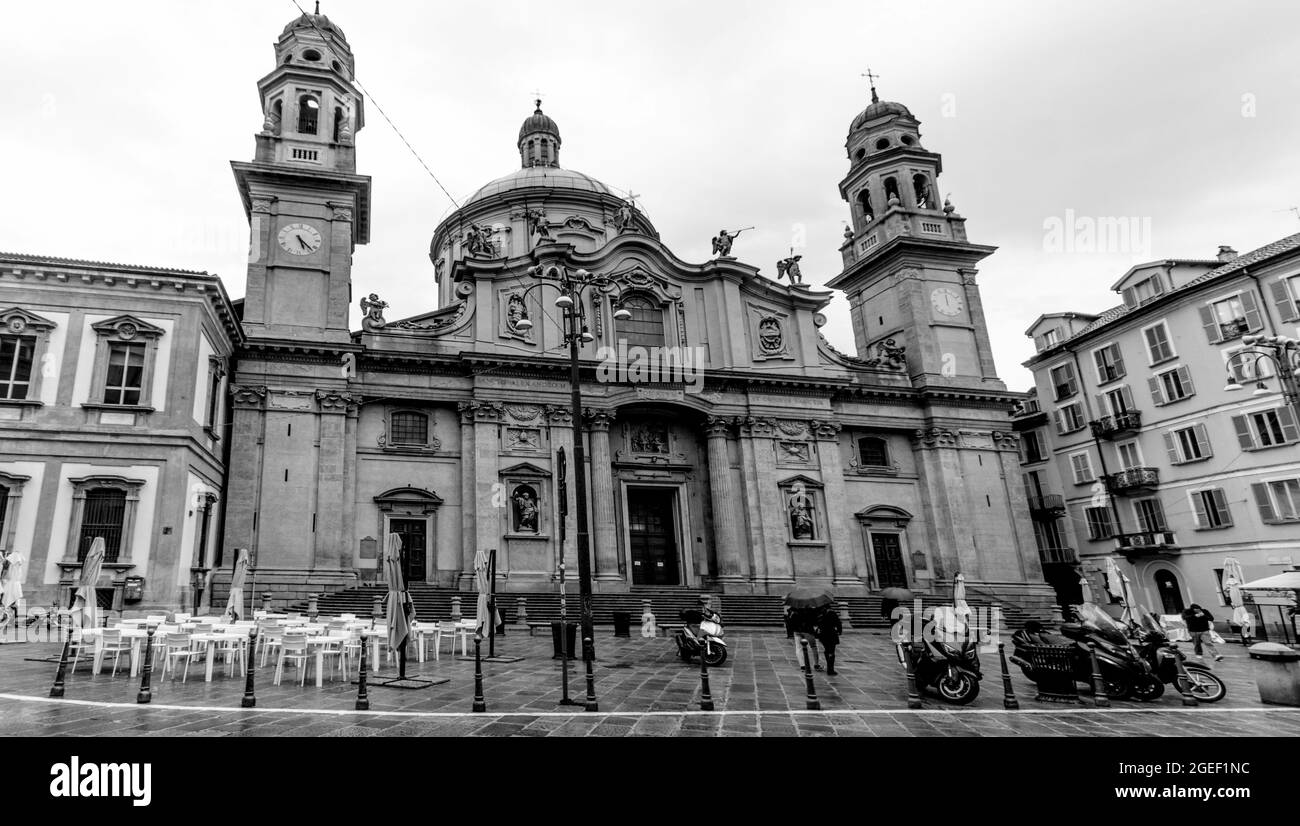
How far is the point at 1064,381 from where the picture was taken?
35656 millimetres

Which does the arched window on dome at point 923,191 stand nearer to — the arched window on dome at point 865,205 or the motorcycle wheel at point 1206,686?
the arched window on dome at point 865,205

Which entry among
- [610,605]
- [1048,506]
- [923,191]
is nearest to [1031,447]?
[1048,506]

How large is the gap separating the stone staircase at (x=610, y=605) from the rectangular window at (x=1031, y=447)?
13103 mm

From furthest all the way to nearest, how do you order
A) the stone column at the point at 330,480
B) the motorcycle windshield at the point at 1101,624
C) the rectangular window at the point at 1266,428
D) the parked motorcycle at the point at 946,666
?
the rectangular window at the point at 1266,428 < the stone column at the point at 330,480 < the motorcycle windshield at the point at 1101,624 < the parked motorcycle at the point at 946,666

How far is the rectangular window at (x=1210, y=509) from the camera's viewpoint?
2756cm

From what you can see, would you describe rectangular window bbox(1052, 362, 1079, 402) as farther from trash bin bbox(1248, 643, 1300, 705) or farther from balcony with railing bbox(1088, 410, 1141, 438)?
trash bin bbox(1248, 643, 1300, 705)

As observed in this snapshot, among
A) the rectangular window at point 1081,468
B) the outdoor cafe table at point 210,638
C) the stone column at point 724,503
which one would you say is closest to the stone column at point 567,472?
the stone column at point 724,503

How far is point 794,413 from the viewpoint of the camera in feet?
97.9

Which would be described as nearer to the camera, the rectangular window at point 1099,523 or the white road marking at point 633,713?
the white road marking at point 633,713
